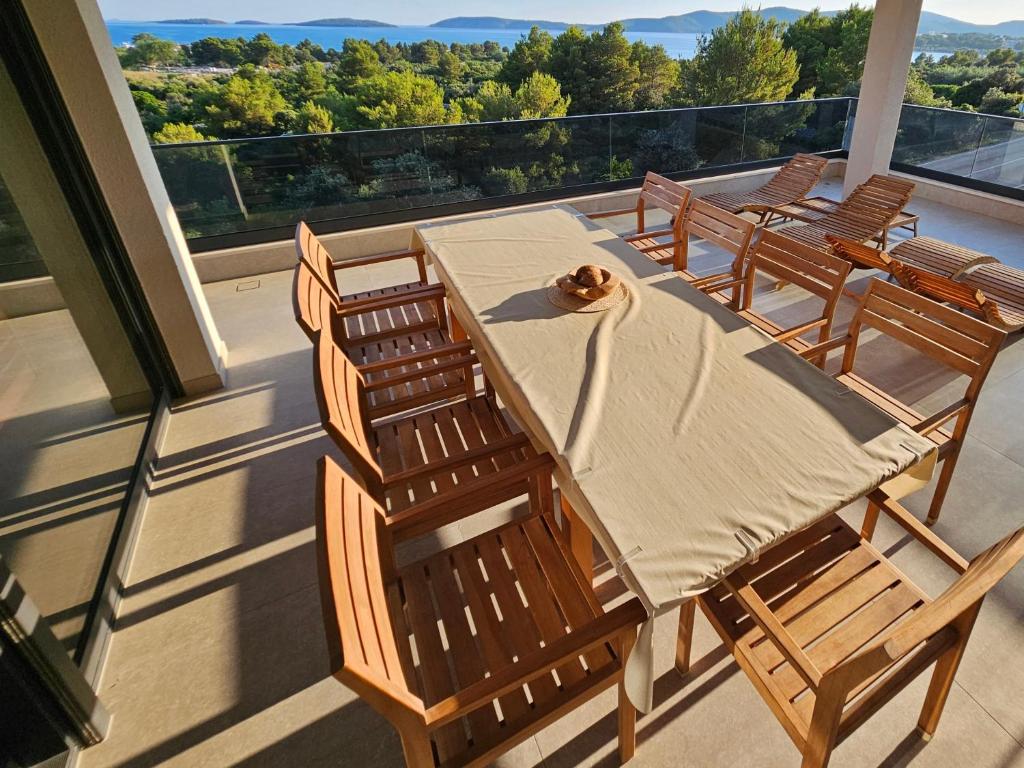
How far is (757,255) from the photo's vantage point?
2.82 meters

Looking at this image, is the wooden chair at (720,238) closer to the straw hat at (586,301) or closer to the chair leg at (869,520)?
the straw hat at (586,301)

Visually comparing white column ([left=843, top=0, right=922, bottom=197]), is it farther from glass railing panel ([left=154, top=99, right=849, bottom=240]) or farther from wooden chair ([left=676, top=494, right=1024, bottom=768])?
wooden chair ([left=676, top=494, right=1024, bottom=768])

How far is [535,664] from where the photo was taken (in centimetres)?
113

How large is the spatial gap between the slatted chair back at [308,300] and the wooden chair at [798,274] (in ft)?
5.96

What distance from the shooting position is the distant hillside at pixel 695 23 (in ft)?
39.6

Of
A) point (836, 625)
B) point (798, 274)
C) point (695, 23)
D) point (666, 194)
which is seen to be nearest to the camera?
point (836, 625)

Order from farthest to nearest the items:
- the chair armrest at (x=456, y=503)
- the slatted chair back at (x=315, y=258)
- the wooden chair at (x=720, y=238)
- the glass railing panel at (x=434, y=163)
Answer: the glass railing panel at (x=434, y=163) < the wooden chair at (x=720, y=238) < the slatted chair back at (x=315, y=258) < the chair armrest at (x=456, y=503)

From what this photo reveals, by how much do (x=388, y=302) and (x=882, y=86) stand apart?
5811 millimetres

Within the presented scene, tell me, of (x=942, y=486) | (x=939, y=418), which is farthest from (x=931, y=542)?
(x=942, y=486)

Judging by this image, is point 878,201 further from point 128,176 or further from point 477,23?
point 477,23

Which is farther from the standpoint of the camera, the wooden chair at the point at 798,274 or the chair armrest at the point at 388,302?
the chair armrest at the point at 388,302

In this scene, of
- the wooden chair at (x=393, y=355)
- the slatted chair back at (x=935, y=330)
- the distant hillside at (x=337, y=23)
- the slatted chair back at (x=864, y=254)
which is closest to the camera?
the slatted chair back at (x=935, y=330)

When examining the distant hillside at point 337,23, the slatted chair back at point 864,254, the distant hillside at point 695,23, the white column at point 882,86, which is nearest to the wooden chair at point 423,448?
the slatted chair back at point 864,254

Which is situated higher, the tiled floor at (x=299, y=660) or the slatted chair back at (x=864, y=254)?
the slatted chair back at (x=864, y=254)
